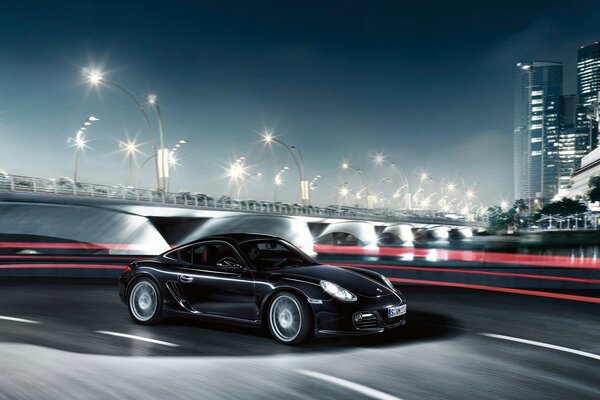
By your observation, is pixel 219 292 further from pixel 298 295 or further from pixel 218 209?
pixel 218 209

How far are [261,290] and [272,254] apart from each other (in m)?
0.85

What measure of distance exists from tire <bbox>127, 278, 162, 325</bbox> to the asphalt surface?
19cm

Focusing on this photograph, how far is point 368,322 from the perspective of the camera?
7617mm

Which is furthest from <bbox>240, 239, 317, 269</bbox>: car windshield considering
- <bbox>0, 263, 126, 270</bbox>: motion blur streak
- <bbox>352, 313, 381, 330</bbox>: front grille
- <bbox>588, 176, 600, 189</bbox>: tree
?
<bbox>588, 176, 600, 189</bbox>: tree

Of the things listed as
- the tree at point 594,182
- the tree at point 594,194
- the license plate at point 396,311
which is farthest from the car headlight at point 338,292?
the tree at point 594,182

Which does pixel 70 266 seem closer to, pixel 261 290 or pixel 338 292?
pixel 261 290

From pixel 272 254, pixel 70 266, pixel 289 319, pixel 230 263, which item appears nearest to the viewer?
pixel 289 319

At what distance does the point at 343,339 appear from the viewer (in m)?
8.40

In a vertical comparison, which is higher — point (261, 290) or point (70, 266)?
point (261, 290)

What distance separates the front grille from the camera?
24.8 ft

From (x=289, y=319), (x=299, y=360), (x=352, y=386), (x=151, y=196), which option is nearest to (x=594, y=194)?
(x=151, y=196)

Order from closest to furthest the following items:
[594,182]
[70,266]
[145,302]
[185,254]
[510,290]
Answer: [185,254] < [145,302] < [510,290] < [70,266] < [594,182]

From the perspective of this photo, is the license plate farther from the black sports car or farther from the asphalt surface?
the asphalt surface

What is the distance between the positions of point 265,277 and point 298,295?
54 cm
